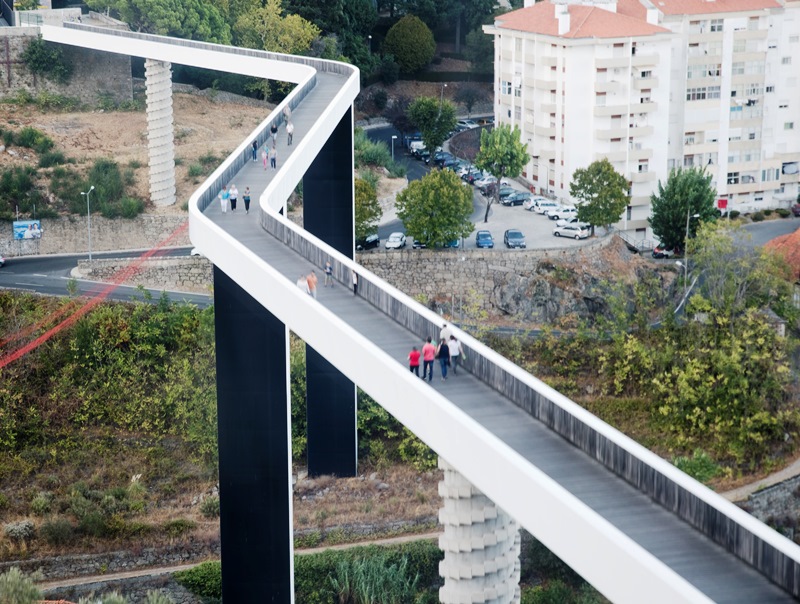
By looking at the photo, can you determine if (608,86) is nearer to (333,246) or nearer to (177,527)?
(333,246)

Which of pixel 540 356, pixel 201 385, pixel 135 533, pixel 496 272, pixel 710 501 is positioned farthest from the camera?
pixel 496 272

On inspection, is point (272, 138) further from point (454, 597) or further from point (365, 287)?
point (454, 597)

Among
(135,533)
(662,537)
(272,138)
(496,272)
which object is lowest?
(135,533)

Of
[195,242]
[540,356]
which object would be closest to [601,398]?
[540,356]

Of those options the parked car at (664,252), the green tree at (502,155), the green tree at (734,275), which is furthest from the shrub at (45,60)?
the green tree at (734,275)

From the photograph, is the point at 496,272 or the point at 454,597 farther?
the point at 496,272

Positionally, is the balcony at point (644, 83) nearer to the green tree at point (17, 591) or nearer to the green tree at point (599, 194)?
the green tree at point (599, 194)
